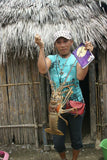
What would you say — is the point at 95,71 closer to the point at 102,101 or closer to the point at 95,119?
the point at 102,101

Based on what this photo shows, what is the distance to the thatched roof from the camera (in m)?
3.05

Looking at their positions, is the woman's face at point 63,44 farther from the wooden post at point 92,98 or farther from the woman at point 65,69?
the wooden post at point 92,98

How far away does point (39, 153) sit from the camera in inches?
139

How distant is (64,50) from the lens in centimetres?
203

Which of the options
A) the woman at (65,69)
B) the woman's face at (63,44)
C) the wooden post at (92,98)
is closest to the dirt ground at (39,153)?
the wooden post at (92,98)

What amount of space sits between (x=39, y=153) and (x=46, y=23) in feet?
9.20

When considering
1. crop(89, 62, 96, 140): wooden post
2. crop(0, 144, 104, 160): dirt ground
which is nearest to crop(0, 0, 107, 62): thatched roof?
crop(89, 62, 96, 140): wooden post

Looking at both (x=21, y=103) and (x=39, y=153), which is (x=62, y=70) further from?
(x=39, y=153)

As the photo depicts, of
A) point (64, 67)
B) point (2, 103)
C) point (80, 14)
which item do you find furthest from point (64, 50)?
point (2, 103)

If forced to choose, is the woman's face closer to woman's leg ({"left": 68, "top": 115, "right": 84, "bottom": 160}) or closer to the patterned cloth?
the patterned cloth

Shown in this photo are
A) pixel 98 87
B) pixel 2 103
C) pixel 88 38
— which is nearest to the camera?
pixel 88 38

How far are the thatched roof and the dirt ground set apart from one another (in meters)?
2.07

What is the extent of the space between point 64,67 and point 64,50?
8.5 inches

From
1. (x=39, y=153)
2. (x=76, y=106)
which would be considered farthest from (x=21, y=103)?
(x=76, y=106)
